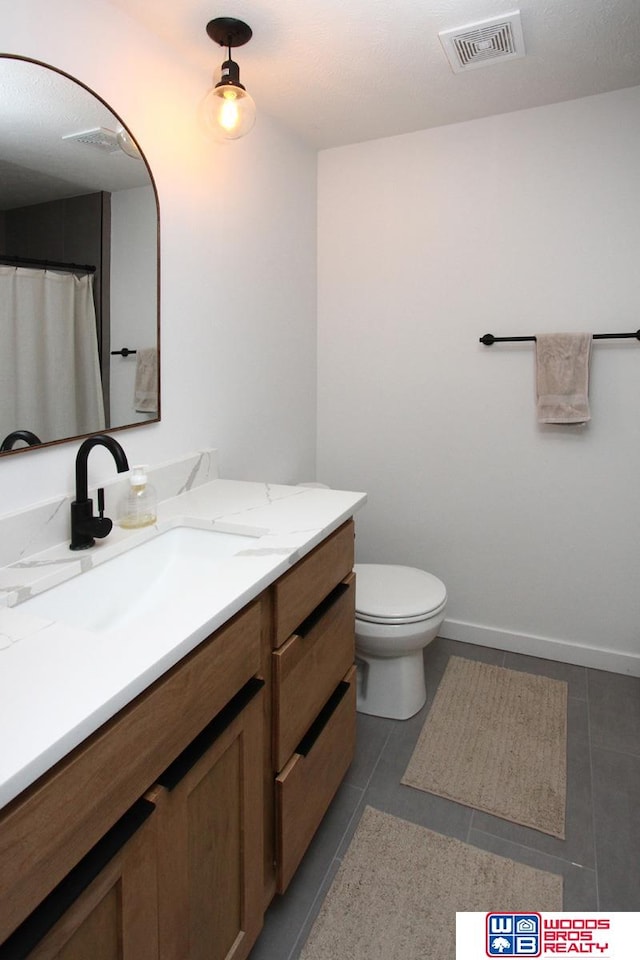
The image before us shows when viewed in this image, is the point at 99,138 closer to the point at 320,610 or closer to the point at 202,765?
the point at 320,610

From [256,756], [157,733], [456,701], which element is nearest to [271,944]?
[256,756]

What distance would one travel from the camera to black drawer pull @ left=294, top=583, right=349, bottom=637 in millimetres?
1387

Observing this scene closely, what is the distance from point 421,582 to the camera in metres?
2.22

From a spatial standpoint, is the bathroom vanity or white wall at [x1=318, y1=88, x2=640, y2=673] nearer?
the bathroom vanity

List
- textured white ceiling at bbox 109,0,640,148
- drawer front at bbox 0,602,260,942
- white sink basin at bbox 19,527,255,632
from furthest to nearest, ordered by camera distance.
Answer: textured white ceiling at bbox 109,0,640,148
white sink basin at bbox 19,527,255,632
drawer front at bbox 0,602,260,942

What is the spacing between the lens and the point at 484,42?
1752mm

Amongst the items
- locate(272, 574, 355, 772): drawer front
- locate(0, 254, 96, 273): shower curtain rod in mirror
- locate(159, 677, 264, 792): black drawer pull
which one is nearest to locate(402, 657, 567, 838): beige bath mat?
locate(272, 574, 355, 772): drawer front

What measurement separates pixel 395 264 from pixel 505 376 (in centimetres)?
69

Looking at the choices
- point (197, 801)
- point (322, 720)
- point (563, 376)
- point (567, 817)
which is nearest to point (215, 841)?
point (197, 801)

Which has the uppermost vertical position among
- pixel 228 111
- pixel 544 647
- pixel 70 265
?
pixel 228 111

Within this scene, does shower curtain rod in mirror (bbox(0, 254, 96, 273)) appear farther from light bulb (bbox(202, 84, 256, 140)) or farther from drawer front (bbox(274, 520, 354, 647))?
drawer front (bbox(274, 520, 354, 647))

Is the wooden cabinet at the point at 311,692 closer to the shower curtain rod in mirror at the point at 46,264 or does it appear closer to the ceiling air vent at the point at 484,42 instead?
the shower curtain rod in mirror at the point at 46,264

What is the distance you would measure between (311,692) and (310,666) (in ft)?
0.23

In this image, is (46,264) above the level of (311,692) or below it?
above
